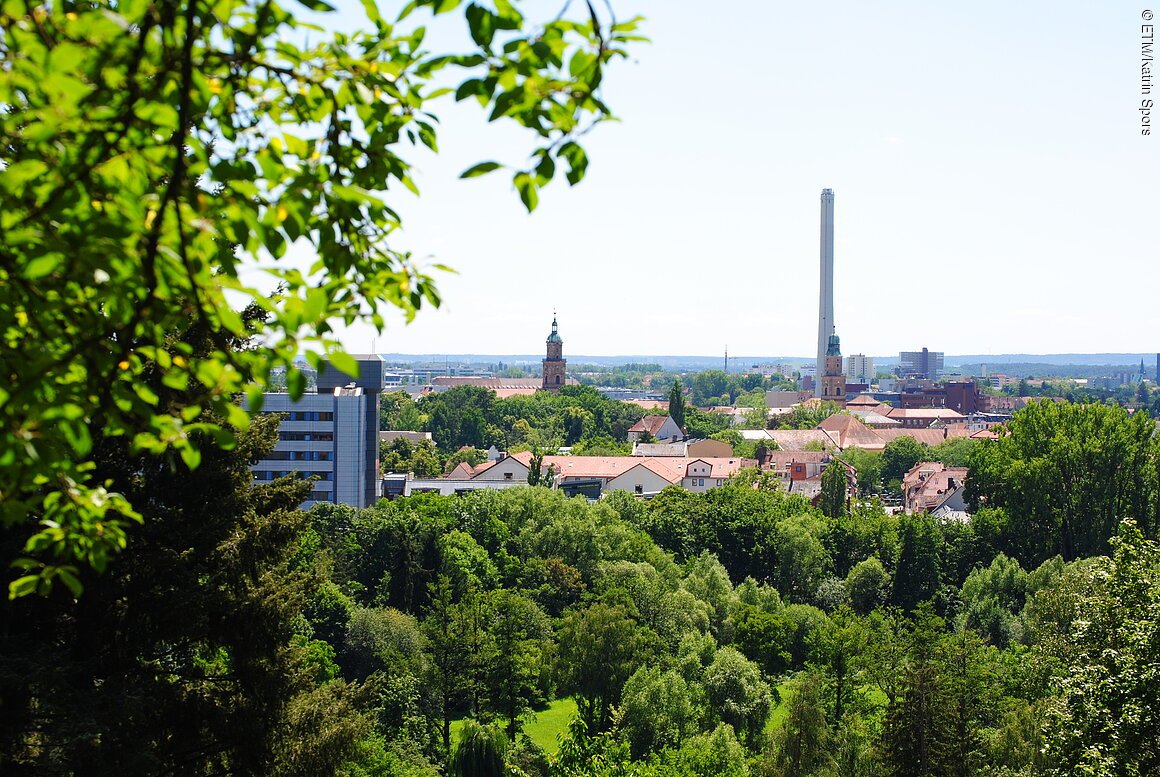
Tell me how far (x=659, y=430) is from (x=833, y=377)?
2040 inches

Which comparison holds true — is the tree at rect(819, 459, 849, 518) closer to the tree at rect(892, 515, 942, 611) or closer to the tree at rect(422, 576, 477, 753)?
the tree at rect(892, 515, 942, 611)

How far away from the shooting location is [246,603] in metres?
11.1

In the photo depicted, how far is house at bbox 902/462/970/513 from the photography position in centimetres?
6588

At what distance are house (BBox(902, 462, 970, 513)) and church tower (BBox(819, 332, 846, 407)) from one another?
7030cm

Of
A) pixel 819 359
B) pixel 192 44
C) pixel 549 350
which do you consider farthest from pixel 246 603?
pixel 819 359

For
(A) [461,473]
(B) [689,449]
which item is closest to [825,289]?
(B) [689,449]

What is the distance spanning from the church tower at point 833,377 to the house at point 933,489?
231 ft

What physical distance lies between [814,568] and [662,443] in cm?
5349

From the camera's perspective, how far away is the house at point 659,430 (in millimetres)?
111688

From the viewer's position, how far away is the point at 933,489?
72.6 metres

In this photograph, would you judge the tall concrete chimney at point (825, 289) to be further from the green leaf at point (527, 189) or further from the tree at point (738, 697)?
the green leaf at point (527, 189)

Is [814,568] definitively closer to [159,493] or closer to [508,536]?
[508,536]

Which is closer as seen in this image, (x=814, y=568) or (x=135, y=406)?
(x=135, y=406)

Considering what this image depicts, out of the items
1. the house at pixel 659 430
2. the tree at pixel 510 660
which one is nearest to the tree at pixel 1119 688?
the tree at pixel 510 660
